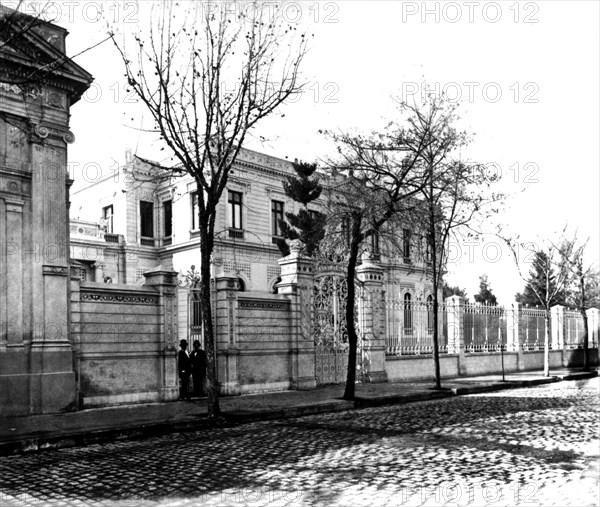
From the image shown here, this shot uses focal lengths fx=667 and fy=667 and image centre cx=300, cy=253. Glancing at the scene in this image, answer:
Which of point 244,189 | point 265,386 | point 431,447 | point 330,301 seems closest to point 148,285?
point 265,386

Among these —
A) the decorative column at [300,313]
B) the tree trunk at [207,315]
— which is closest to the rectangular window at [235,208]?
the decorative column at [300,313]

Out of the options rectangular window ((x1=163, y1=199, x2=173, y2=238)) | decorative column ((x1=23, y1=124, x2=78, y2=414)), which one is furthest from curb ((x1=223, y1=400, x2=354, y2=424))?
rectangular window ((x1=163, y1=199, x2=173, y2=238))

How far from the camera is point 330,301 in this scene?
2005 cm

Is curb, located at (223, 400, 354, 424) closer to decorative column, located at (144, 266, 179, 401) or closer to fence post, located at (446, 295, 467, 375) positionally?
decorative column, located at (144, 266, 179, 401)

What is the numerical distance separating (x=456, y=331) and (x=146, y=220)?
22193mm

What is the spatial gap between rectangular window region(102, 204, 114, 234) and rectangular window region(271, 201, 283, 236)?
975 cm

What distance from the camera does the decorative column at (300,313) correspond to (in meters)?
18.6

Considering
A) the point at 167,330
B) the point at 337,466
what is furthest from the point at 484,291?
the point at 337,466

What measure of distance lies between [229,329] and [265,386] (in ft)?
6.75

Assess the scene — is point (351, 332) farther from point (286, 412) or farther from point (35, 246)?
point (35, 246)

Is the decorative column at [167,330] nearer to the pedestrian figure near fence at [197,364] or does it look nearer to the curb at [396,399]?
the pedestrian figure near fence at [197,364]

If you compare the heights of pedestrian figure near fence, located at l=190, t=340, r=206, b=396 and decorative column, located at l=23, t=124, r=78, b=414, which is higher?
decorative column, located at l=23, t=124, r=78, b=414

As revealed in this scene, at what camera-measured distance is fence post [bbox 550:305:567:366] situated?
105 feet

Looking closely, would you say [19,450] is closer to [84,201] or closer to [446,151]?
[446,151]
